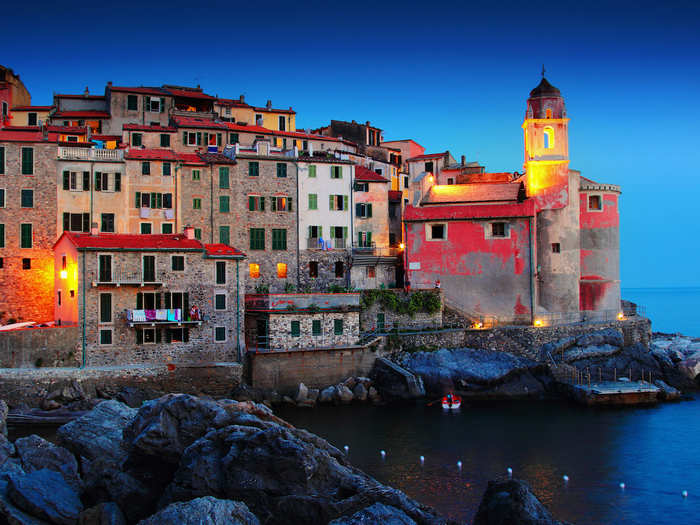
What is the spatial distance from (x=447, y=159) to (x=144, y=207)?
33055mm

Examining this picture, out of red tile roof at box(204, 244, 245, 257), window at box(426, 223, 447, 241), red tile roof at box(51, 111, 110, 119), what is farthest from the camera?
red tile roof at box(51, 111, 110, 119)

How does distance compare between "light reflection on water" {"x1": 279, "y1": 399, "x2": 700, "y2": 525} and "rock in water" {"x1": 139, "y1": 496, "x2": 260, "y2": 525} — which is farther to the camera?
"light reflection on water" {"x1": 279, "y1": 399, "x2": 700, "y2": 525}

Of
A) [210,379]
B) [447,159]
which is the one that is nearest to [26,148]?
[210,379]

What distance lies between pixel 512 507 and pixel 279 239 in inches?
1480

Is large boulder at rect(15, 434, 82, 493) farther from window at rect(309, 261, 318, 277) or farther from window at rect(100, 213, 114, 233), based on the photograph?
window at rect(309, 261, 318, 277)

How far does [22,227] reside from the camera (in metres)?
46.8

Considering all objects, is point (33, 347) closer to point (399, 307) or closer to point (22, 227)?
point (22, 227)

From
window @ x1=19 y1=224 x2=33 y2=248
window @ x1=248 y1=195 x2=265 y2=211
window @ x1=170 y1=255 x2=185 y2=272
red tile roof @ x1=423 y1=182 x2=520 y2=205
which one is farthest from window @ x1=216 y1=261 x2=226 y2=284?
red tile roof @ x1=423 y1=182 x2=520 y2=205

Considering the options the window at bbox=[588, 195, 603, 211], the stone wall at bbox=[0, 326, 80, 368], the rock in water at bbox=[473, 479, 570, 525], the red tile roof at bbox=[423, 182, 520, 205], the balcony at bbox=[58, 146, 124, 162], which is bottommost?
the rock in water at bbox=[473, 479, 570, 525]

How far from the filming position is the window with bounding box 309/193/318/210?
177 feet

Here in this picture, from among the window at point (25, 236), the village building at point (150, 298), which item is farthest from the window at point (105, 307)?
the window at point (25, 236)

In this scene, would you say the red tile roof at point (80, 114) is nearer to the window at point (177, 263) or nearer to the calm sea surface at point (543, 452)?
the window at point (177, 263)

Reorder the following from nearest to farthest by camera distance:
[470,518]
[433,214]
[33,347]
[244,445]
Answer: [244,445] < [470,518] < [33,347] < [433,214]

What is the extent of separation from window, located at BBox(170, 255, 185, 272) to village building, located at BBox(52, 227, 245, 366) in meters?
0.06
